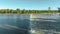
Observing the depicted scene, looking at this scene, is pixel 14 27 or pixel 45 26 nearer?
pixel 45 26

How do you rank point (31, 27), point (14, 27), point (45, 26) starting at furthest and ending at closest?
point (14, 27)
point (45, 26)
point (31, 27)

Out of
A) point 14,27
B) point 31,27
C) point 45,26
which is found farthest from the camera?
point 14,27

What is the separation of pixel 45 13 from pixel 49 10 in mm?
2811

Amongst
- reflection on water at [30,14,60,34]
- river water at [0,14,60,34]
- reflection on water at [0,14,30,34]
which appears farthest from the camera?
reflection on water at [0,14,30,34]

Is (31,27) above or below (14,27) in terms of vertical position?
above

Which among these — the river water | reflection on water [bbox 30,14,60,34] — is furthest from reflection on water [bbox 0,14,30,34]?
reflection on water [bbox 30,14,60,34]

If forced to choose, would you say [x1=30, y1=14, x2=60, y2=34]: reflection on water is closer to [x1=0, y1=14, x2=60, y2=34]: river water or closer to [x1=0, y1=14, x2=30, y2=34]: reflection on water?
[x1=0, y1=14, x2=60, y2=34]: river water

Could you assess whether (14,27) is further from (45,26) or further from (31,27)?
(45,26)

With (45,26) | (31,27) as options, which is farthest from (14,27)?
(45,26)

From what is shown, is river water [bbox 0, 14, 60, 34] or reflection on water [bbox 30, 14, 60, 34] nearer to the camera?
reflection on water [bbox 30, 14, 60, 34]

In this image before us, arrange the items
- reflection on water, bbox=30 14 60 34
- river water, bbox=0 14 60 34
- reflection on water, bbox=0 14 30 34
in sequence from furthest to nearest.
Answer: reflection on water, bbox=0 14 30 34 → river water, bbox=0 14 60 34 → reflection on water, bbox=30 14 60 34

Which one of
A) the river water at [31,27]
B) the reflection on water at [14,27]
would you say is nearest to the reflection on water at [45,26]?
the river water at [31,27]

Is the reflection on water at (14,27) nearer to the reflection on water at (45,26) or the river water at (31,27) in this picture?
the river water at (31,27)

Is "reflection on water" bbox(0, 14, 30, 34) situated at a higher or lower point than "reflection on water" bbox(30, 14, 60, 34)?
lower
